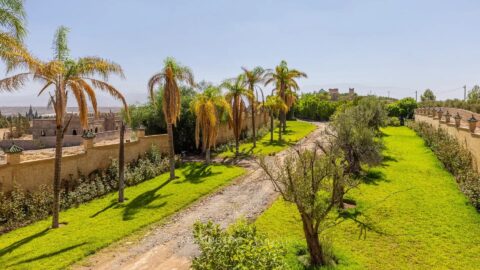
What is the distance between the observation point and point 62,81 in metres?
12.1

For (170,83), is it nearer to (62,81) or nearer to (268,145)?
(62,81)

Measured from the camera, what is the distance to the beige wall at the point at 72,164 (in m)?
13.4

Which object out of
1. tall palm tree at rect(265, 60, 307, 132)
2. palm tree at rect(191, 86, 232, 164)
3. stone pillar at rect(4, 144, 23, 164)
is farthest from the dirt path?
tall palm tree at rect(265, 60, 307, 132)

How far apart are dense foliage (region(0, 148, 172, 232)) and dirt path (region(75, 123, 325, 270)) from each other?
5139mm

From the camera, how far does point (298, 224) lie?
12.4 m

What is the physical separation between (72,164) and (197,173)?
7346mm

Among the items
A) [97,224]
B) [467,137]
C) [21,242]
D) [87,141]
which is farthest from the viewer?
[467,137]

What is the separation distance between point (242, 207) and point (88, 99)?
309 inches

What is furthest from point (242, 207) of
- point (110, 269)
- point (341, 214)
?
point (110, 269)

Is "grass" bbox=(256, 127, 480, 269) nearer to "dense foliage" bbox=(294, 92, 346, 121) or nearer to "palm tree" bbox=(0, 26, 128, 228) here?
"palm tree" bbox=(0, 26, 128, 228)

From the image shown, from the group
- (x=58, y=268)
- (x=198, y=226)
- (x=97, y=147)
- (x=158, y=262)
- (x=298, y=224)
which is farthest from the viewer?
(x=97, y=147)

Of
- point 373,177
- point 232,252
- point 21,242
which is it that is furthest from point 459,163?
point 21,242

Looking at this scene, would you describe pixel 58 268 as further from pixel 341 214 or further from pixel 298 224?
pixel 341 214

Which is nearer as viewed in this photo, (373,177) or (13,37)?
(13,37)
